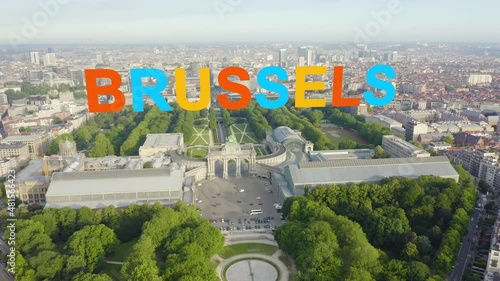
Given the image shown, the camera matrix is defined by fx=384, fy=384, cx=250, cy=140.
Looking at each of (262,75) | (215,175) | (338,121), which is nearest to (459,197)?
(262,75)

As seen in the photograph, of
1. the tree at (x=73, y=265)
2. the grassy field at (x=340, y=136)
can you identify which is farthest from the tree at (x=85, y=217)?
the grassy field at (x=340, y=136)

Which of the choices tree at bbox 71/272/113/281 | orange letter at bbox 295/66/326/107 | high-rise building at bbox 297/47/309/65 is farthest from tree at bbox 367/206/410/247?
high-rise building at bbox 297/47/309/65

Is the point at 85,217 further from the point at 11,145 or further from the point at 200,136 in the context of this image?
the point at 200,136

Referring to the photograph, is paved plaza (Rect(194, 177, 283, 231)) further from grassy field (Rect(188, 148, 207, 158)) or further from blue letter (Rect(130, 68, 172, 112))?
blue letter (Rect(130, 68, 172, 112))

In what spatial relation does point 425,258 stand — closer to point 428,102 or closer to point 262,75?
point 262,75

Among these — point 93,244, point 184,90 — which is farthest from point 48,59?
point 93,244

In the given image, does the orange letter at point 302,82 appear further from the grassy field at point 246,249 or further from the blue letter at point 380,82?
the grassy field at point 246,249
